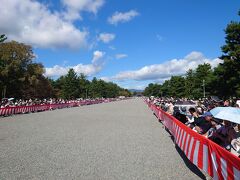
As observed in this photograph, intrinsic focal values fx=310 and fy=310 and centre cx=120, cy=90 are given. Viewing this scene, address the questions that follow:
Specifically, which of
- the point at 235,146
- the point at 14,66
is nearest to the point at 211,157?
the point at 235,146

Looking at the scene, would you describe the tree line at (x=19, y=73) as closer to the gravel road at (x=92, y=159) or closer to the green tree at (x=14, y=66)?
the green tree at (x=14, y=66)

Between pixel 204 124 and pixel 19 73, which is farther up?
pixel 19 73

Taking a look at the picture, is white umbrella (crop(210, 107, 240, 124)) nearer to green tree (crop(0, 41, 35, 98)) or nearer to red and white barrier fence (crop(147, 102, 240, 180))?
red and white barrier fence (crop(147, 102, 240, 180))

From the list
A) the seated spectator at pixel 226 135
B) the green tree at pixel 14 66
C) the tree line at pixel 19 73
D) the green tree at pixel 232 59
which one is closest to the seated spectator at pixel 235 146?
the seated spectator at pixel 226 135

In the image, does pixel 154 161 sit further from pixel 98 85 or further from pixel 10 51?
pixel 98 85


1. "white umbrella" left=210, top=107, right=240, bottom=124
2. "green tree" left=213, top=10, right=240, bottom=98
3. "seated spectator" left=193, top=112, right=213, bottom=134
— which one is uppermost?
"green tree" left=213, top=10, right=240, bottom=98

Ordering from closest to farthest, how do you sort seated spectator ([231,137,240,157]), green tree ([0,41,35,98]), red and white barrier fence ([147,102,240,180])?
red and white barrier fence ([147,102,240,180]), seated spectator ([231,137,240,157]), green tree ([0,41,35,98])

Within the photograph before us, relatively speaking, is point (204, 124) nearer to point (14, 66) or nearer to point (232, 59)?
point (232, 59)

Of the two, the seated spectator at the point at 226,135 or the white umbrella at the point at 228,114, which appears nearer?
the white umbrella at the point at 228,114

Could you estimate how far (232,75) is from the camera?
1844 inches

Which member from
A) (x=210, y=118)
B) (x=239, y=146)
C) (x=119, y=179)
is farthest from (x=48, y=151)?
(x=239, y=146)

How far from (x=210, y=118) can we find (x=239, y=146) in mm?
2666

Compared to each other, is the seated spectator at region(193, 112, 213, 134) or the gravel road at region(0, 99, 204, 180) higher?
the seated spectator at region(193, 112, 213, 134)

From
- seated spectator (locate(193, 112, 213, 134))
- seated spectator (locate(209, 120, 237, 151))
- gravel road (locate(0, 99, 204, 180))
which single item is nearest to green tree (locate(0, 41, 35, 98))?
gravel road (locate(0, 99, 204, 180))
